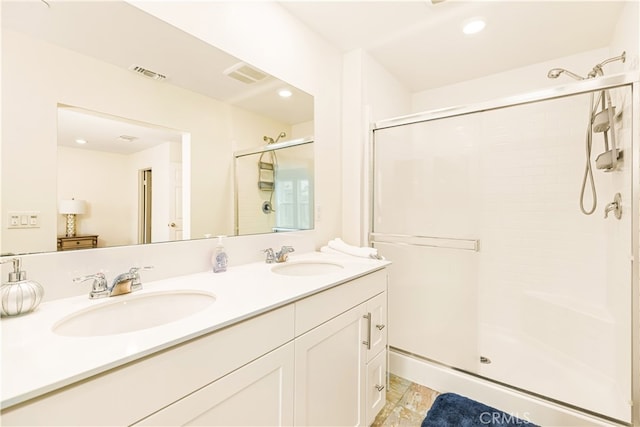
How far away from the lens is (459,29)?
1.86m

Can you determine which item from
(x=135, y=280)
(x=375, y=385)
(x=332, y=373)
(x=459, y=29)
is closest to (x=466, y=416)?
(x=375, y=385)

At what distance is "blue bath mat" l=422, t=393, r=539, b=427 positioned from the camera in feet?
4.78

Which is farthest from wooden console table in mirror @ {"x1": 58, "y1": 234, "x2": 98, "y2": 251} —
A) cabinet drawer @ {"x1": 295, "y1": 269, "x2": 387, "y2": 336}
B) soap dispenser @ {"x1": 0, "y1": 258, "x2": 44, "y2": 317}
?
cabinet drawer @ {"x1": 295, "y1": 269, "x2": 387, "y2": 336}

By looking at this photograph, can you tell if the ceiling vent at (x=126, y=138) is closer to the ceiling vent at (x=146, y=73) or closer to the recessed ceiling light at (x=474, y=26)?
the ceiling vent at (x=146, y=73)

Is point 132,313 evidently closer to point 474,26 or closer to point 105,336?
point 105,336

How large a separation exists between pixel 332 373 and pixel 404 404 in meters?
0.87

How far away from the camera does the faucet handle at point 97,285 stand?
0.88 m

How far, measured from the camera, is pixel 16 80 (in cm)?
81

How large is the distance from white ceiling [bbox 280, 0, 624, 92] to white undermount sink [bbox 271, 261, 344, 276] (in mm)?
1546

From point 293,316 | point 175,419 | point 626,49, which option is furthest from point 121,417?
point 626,49

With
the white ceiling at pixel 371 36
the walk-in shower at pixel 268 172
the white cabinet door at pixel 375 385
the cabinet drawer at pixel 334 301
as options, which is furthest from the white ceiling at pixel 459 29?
the white cabinet door at pixel 375 385

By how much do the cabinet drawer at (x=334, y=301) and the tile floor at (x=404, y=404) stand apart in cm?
74

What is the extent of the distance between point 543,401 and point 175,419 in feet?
6.00

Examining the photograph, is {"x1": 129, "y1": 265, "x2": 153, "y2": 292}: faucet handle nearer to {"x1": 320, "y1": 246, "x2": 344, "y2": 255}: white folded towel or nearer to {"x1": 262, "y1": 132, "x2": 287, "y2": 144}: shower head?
{"x1": 262, "y1": 132, "x2": 287, "y2": 144}: shower head
